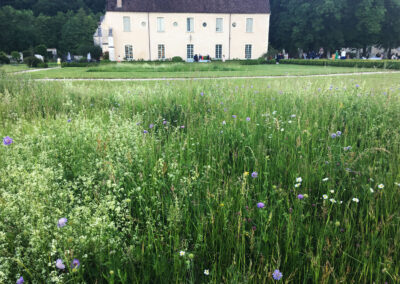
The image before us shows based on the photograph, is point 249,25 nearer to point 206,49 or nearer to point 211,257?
point 206,49

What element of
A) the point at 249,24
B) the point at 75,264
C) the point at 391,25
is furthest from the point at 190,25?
the point at 75,264

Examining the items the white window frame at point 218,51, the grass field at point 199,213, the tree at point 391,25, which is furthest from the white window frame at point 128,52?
the grass field at point 199,213

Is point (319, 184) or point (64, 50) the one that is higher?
point (64, 50)

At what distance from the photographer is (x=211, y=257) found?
74.8 inches

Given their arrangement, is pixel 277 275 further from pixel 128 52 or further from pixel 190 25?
pixel 190 25

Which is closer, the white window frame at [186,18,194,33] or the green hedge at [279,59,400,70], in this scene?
the green hedge at [279,59,400,70]

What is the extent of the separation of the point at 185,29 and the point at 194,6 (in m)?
3.14

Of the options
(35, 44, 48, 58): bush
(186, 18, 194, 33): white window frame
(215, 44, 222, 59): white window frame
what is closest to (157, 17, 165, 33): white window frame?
(186, 18, 194, 33): white window frame

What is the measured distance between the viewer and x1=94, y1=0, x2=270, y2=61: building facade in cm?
3712

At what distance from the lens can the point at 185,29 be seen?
1531 inches

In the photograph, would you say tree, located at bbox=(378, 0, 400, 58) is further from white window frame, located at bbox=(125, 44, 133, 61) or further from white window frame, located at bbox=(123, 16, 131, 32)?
white window frame, located at bbox=(125, 44, 133, 61)

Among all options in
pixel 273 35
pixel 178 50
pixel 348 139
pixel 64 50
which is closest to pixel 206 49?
pixel 178 50

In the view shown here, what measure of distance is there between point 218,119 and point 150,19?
123 ft

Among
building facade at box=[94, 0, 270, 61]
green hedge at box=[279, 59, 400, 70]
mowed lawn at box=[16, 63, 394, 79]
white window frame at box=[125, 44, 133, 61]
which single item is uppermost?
building facade at box=[94, 0, 270, 61]
